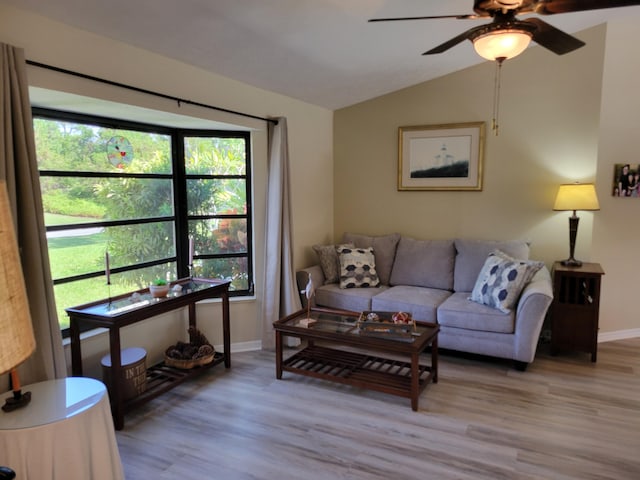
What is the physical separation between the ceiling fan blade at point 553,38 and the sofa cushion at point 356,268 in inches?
101

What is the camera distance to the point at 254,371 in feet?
11.7

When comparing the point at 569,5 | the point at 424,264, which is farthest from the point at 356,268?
the point at 569,5

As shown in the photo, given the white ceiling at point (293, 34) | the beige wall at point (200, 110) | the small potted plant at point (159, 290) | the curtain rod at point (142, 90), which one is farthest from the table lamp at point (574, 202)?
the small potted plant at point (159, 290)

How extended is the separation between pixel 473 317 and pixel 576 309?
0.92 m

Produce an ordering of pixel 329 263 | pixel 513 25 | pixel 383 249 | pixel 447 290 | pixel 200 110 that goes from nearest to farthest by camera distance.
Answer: pixel 513 25, pixel 200 110, pixel 447 290, pixel 329 263, pixel 383 249

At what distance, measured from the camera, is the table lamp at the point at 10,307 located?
852mm

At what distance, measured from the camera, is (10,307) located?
2.86 feet

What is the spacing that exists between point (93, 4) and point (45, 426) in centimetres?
204

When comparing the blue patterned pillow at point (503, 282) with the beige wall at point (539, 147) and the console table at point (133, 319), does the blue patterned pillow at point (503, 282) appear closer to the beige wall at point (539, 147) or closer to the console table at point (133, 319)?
the beige wall at point (539, 147)

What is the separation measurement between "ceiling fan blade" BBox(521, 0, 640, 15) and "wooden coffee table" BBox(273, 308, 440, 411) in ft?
6.64

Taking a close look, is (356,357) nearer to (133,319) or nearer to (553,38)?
(133,319)

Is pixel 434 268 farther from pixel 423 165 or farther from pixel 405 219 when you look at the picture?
pixel 423 165

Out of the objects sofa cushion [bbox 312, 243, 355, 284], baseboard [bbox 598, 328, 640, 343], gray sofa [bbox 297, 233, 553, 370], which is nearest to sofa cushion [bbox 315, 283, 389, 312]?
Result: gray sofa [bbox 297, 233, 553, 370]

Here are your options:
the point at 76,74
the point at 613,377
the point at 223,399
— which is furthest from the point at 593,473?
the point at 76,74
